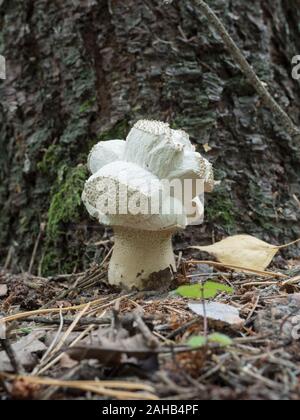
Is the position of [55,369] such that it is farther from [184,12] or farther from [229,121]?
[184,12]

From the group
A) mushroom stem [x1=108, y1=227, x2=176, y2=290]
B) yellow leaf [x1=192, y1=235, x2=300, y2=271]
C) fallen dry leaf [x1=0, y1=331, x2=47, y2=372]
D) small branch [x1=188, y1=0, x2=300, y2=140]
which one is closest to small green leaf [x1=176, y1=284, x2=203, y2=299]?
fallen dry leaf [x1=0, y1=331, x2=47, y2=372]

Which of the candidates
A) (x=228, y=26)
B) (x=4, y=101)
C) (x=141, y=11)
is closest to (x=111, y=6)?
(x=141, y=11)

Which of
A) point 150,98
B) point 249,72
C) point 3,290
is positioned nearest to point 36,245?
point 3,290

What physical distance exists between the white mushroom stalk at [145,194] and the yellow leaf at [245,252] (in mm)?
179

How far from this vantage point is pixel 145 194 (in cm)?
164

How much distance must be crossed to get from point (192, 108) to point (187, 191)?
2.75 feet

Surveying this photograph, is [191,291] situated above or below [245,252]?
above

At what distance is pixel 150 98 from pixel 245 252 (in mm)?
956

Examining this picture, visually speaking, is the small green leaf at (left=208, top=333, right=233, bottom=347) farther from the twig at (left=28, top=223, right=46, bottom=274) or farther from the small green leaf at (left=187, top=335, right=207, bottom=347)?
the twig at (left=28, top=223, right=46, bottom=274)

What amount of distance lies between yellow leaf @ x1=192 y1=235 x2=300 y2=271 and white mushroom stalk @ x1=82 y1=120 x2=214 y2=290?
7.1 inches

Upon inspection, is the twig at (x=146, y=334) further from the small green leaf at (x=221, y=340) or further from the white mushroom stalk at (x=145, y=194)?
the white mushroom stalk at (x=145, y=194)

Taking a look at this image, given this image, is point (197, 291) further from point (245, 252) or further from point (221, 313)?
point (245, 252)

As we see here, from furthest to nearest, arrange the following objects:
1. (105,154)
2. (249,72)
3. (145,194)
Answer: (249,72), (105,154), (145,194)

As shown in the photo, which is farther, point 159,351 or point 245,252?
point 245,252
